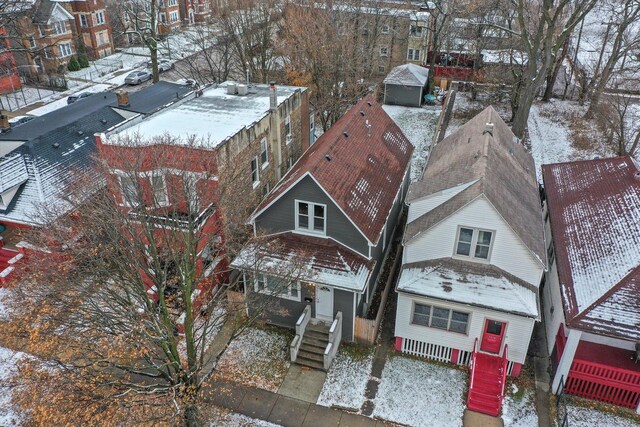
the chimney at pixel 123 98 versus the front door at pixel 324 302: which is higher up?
the chimney at pixel 123 98

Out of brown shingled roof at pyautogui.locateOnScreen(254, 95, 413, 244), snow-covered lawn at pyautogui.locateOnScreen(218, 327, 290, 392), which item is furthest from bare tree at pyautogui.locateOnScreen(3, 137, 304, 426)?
brown shingled roof at pyautogui.locateOnScreen(254, 95, 413, 244)

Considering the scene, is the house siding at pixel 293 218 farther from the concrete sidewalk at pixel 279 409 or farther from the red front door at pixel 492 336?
the concrete sidewalk at pixel 279 409

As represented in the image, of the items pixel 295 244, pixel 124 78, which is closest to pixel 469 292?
pixel 295 244

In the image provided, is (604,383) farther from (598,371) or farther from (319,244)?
(319,244)

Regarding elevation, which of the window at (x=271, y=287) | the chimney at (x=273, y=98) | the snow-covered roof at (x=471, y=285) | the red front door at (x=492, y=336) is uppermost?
the chimney at (x=273, y=98)

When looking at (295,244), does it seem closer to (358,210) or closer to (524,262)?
(358,210)

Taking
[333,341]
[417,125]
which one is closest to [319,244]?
[333,341]

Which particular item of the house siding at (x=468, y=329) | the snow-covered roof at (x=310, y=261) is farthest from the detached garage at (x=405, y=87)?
the house siding at (x=468, y=329)
